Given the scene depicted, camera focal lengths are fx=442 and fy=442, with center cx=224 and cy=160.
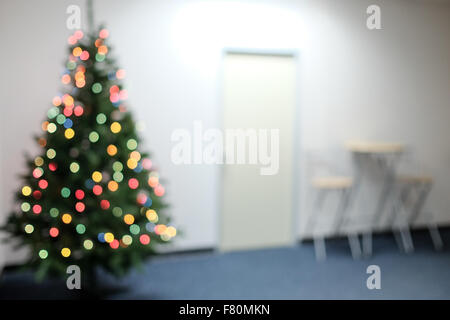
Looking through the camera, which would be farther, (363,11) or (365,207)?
(365,207)

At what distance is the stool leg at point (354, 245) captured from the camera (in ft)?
13.4

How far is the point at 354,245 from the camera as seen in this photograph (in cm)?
427

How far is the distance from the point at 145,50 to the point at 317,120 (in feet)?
5.89

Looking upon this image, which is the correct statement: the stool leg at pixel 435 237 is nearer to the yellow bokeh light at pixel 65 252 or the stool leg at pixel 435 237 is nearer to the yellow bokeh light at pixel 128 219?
the yellow bokeh light at pixel 128 219

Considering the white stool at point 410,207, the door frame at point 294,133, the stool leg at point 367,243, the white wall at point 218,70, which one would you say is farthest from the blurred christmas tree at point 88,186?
the white stool at point 410,207

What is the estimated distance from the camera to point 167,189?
393 centimetres

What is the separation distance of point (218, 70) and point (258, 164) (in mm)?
946

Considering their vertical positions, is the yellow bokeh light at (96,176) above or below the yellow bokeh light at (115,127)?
below

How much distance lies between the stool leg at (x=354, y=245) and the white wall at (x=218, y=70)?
22.3 inches

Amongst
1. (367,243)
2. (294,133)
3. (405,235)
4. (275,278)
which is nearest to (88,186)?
(275,278)

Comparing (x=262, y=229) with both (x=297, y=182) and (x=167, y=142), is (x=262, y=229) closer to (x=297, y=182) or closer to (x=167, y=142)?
(x=297, y=182)

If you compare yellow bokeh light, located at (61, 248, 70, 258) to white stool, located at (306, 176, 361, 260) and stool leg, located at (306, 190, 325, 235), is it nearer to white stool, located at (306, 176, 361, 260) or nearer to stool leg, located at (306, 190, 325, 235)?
white stool, located at (306, 176, 361, 260)

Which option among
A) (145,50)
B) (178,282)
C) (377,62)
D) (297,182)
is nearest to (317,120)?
(297,182)

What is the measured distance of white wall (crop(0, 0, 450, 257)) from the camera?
3479 millimetres
